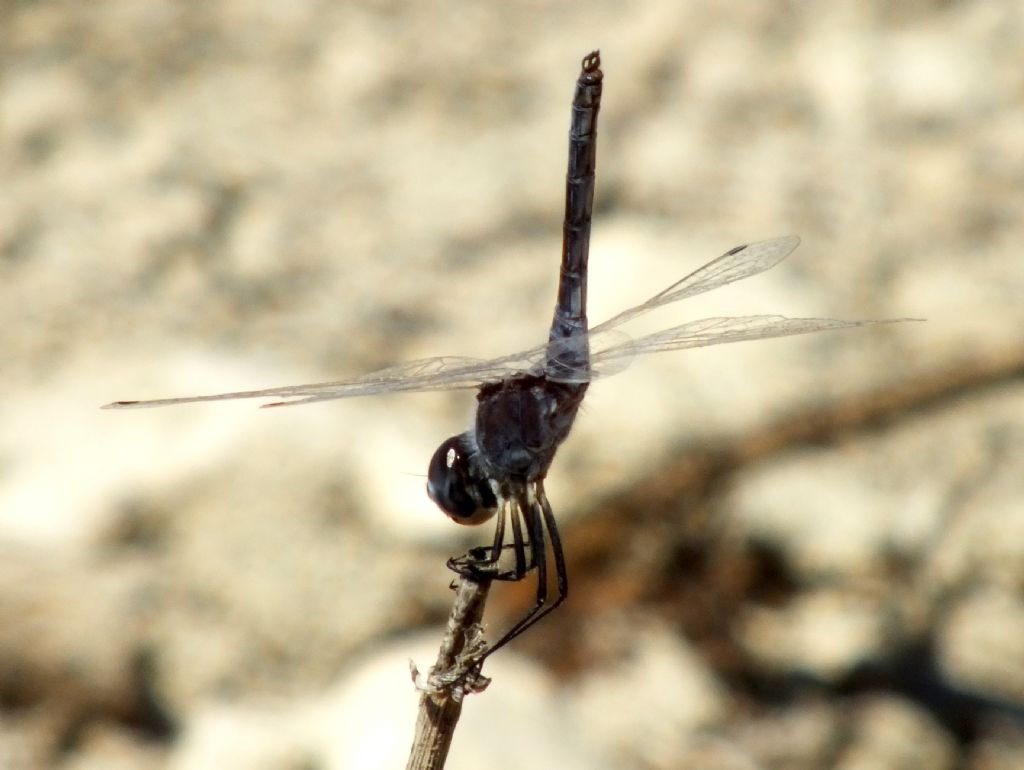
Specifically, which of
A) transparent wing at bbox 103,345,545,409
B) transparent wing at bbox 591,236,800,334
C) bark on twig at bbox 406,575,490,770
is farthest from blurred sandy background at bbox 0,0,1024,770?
bark on twig at bbox 406,575,490,770

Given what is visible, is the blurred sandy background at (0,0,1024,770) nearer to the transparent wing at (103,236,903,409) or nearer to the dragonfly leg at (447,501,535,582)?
the dragonfly leg at (447,501,535,582)

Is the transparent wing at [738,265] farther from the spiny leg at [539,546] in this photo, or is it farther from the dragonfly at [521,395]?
the spiny leg at [539,546]

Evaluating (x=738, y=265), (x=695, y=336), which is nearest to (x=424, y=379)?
(x=695, y=336)

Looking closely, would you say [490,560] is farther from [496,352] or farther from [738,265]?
[496,352]

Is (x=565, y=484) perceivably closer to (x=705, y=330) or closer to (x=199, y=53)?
(x=705, y=330)

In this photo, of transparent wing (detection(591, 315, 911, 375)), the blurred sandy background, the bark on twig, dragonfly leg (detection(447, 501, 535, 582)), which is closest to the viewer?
the bark on twig

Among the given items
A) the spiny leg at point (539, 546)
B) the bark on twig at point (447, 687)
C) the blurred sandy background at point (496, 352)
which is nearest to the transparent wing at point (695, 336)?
the spiny leg at point (539, 546)

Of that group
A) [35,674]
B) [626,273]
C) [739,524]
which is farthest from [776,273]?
[35,674]
